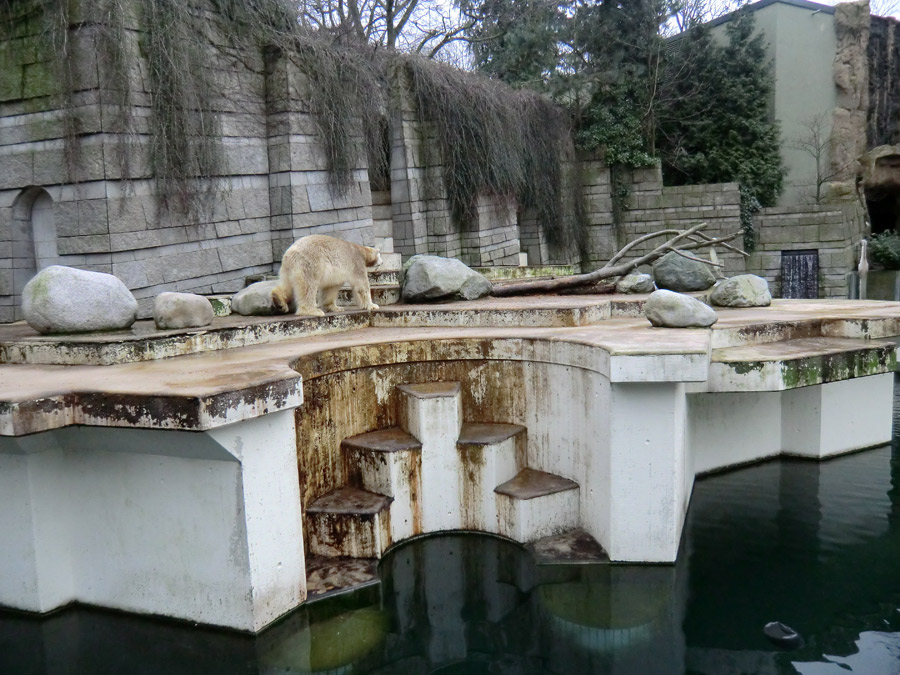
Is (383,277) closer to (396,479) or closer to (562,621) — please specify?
(396,479)

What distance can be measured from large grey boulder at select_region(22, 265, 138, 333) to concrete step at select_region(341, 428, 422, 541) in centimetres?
207

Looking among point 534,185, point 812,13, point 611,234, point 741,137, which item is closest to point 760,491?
point 534,185

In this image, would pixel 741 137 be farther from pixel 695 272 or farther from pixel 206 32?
pixel 206 32

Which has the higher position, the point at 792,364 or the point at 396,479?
the point at 792,364

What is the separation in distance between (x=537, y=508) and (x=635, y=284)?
12.6 ft

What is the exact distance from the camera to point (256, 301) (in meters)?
6.71

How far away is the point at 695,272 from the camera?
27.5 feet

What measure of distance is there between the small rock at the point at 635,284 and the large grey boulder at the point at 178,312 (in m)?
4.48

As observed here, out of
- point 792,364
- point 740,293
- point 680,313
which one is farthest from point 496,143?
point 792,364

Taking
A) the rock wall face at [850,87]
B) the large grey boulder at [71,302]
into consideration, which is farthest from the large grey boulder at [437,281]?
the rock wall face at [850,87]

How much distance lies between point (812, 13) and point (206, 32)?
15042 mm

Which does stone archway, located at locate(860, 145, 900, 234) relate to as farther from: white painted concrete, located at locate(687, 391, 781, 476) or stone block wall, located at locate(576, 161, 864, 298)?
white painted concrete, located at locate(687, 391, 781, 476)

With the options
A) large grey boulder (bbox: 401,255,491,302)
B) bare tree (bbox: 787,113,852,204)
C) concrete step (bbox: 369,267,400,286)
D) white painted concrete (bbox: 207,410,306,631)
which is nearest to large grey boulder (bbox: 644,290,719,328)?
large grey boulder (bbox: 401,255,491,302)

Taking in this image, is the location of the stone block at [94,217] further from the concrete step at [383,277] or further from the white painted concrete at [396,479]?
the white painted concrete at [396,479]
